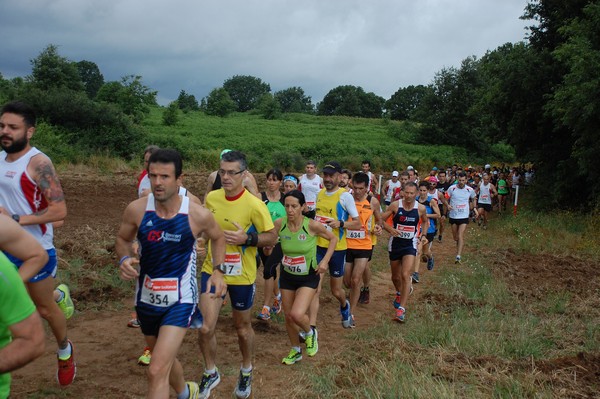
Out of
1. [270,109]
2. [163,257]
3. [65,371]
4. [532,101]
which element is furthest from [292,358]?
[270,109]

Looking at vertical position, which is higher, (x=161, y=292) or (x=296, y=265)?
(x=161, y=292)

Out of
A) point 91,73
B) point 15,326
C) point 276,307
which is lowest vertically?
point 276,307

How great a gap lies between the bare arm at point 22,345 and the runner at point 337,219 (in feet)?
17.0

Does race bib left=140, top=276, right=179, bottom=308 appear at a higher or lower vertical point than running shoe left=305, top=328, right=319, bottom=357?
higher

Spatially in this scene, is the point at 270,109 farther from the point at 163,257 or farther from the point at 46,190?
the point at 163,257

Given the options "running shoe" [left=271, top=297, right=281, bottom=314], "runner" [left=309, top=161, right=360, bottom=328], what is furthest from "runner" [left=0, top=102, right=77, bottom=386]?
"running shoe" [left=271, top=297, right=281, bottom=314]

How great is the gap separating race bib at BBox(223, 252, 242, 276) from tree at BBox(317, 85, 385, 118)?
91805 mm

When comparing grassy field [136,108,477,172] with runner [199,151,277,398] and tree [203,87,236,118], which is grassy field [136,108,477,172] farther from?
Result: runner [199,151,277,398]

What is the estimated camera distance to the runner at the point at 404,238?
8445 mm

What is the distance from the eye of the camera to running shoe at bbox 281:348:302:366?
6.31 metres

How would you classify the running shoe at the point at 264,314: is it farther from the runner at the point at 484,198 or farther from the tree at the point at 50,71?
the tree at the point at 50,71

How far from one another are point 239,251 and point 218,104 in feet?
201

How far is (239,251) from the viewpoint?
5465 mm

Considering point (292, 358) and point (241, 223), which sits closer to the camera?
point (241, 223)
